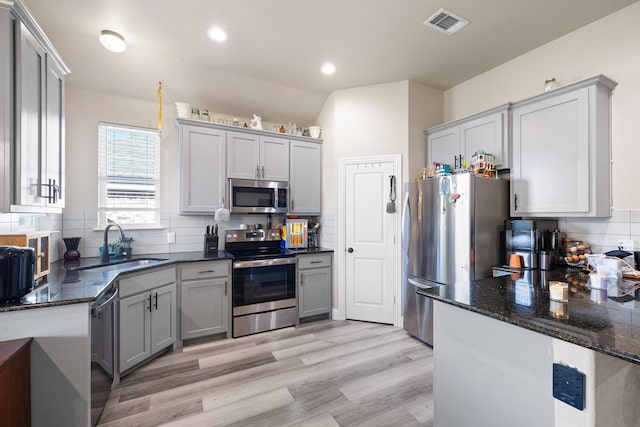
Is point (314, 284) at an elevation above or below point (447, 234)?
below

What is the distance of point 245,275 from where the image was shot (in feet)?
10.2

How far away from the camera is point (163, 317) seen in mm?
2629

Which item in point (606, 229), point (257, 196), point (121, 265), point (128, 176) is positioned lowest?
point (121, 265)

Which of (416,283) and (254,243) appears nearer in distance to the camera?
(416,283)

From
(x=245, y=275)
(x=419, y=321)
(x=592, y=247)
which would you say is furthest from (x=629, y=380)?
(x=245, y=275)

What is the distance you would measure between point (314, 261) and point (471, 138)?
2264 millimetres

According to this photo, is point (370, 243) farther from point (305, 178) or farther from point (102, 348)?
point (102, 348)

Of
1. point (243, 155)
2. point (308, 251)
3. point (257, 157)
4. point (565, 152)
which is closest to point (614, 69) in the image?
point (565, 152)

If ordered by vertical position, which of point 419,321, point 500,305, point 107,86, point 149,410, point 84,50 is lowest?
point 149,410

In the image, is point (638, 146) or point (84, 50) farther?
point (84, 50)

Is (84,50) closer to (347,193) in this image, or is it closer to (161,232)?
(161,232)

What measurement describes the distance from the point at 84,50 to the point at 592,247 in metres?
4.90

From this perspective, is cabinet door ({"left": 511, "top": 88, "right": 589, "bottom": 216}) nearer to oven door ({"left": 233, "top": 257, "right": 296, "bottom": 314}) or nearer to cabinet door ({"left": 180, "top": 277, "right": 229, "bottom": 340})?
oven door ({"left": 233, "top": 257, "right": 296, "bottom": 314})

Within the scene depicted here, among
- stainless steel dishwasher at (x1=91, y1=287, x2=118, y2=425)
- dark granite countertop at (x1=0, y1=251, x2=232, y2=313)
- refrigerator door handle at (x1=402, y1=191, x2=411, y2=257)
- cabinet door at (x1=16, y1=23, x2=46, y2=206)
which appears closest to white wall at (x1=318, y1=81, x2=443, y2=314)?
refrigerator door handle at (x1=402, y1=191, x2=411, y2=257)
